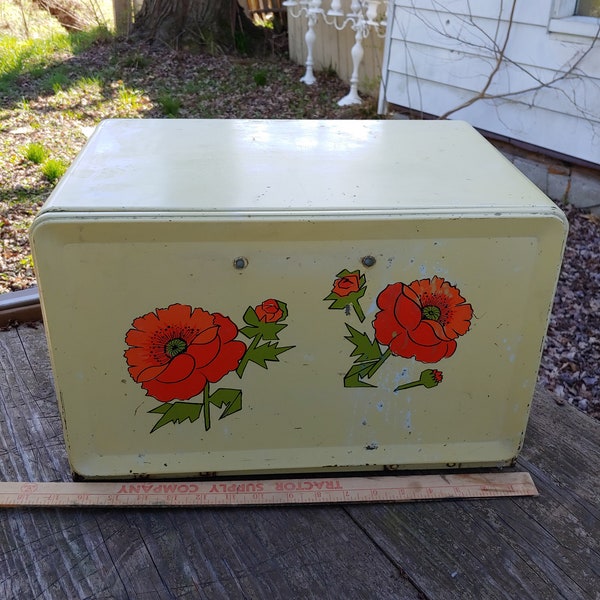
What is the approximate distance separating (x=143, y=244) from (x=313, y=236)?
1.06 feet

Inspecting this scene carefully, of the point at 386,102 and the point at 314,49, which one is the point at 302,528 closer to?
the point at 386,102

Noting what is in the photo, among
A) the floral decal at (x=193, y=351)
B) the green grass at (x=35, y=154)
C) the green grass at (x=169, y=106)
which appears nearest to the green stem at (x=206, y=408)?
the floral decal at (x=193, y=351)

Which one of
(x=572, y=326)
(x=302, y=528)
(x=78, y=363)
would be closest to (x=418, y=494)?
(x=302, y=528)

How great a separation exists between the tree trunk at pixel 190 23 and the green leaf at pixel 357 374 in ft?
20.4

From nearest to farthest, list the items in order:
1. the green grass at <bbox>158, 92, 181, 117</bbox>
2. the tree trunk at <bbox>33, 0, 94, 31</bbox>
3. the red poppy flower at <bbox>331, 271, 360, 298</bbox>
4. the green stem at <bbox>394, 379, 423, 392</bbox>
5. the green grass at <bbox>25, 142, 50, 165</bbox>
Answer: the red poppy flower at <bbox>331, 271, 360, 298</bbox>, the green stem at <bbox>394, 379, 423, 392</bbox>, the green grass at <bbox>25, 142, 50, 165</bbox>, the green grass at <bbox>158, 92, 181, 117</bbox>, the tree trunk at <bbox>33, 0, 94, 31</bbox>

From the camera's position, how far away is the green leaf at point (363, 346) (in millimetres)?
1300

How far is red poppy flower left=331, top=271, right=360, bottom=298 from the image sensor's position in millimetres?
1248

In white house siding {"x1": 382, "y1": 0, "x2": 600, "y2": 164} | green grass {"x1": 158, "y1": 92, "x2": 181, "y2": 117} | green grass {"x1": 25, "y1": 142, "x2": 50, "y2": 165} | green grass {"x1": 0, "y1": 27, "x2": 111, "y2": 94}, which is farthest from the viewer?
green grass {"x1": 0, "y1": 27, "x2": 111, "y2": 94}

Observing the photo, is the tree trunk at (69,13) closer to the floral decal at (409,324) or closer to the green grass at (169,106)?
the green grass at (169,106)

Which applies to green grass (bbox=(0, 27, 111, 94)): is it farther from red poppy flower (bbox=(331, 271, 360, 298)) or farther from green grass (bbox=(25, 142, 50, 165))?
red poppy flower (bbox=(331, 271, 360, 298))

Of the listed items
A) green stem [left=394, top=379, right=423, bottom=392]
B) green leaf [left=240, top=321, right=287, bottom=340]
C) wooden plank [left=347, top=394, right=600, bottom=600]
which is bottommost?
wooden plank [left=347, top=394, right=600, bottom=600]

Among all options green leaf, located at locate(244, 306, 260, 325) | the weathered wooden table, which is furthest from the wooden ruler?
green leaf, located at locate(244, 306, 260, 325)

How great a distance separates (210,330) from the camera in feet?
4.14

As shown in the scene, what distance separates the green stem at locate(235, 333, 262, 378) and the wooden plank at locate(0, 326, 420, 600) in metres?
0.30
